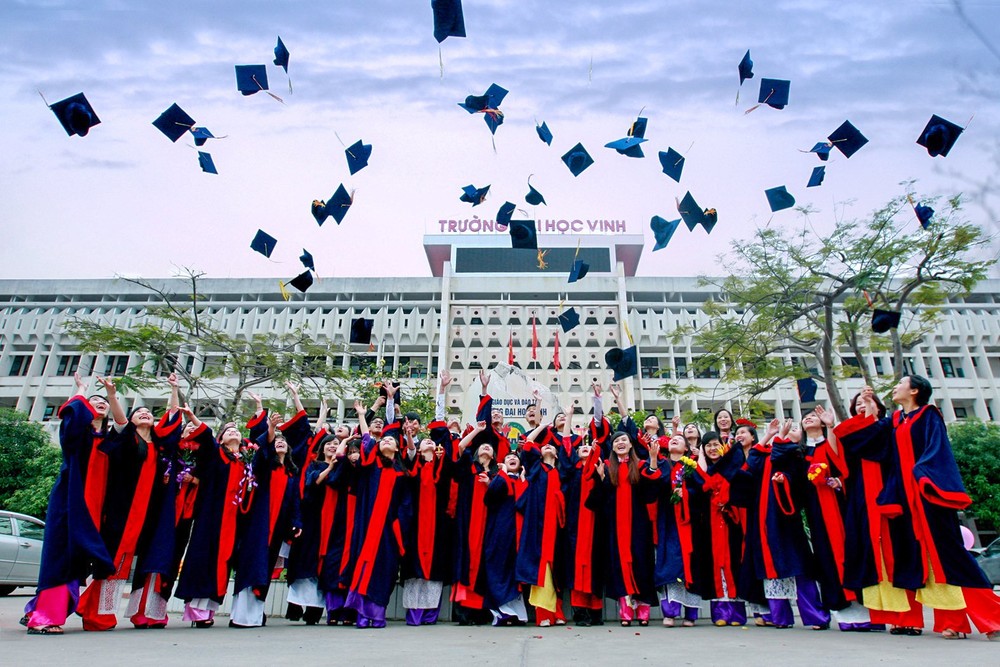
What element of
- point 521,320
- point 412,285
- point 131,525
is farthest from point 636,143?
point 412,285

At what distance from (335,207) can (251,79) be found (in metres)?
1.64

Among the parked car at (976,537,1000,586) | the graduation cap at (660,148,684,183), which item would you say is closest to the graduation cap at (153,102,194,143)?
the graduation cap at (660,148,684,183)

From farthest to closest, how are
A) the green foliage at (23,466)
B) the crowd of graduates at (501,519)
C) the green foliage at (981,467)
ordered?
1. the green foliage at (981,467)
2. the green foliage at (23,466)
3. the crowd of graduates at (501,519)

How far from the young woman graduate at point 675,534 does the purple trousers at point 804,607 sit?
2.10 ft

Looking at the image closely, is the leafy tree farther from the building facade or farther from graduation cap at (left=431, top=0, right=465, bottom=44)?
the building facade

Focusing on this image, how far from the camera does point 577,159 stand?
26.6 ft

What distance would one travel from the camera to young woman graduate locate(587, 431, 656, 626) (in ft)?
18.4

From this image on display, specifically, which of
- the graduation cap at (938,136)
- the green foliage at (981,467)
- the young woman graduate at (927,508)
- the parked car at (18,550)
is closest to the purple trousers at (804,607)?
the young woman graduate at (927,508)

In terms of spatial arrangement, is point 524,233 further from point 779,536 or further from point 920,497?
point 920,497

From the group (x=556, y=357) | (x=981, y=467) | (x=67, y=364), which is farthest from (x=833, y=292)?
(x=67, y=364)

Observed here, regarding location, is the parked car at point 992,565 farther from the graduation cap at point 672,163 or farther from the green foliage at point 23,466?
the green foliage at point 23,466

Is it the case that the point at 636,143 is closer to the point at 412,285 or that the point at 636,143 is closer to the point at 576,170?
the point at 576,170

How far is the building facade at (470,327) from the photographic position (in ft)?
128

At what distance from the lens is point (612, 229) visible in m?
48.3
